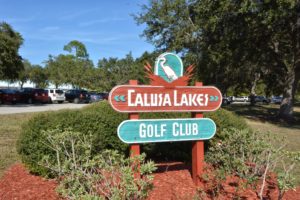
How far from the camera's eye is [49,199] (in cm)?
512

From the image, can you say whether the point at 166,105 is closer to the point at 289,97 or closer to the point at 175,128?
the point at 175,128

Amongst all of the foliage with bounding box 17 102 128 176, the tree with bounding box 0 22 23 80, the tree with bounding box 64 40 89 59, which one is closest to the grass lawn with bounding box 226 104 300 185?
the foliage with bounding box 17 102 128 176

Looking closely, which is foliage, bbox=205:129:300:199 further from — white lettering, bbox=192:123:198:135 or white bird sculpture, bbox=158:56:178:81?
white bird sculpture, bbox=158:56:178:81

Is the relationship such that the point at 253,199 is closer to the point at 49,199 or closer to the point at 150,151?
the point at 150,151

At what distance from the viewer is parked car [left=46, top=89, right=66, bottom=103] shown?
36250mm

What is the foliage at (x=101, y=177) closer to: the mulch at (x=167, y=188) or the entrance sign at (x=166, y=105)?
the entrance sign at (x=166, y=105)

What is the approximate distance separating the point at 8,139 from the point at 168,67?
721cm

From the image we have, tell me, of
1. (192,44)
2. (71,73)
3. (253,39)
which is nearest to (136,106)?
(253,39)

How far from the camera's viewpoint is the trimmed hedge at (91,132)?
6168 mm

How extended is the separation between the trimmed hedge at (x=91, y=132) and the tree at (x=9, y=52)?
24734mm

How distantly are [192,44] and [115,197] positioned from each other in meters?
25.6

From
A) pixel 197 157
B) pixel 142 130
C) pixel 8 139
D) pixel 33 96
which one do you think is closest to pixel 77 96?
pixel 33 96

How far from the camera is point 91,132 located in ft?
20.5

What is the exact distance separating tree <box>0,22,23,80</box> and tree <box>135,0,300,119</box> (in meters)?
10.7
